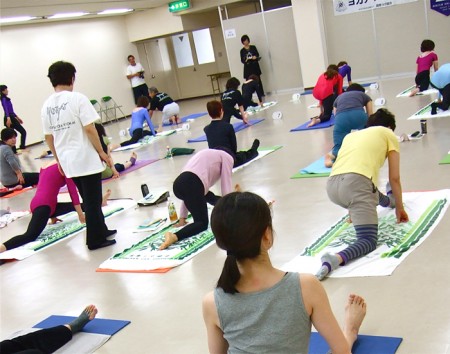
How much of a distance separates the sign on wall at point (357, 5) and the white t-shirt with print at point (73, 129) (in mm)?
8709

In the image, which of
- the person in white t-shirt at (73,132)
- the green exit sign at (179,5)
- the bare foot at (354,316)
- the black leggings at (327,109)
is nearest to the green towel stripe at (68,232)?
the person in white t-shirt at (73,132)

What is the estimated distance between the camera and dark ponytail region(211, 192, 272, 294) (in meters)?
1.45

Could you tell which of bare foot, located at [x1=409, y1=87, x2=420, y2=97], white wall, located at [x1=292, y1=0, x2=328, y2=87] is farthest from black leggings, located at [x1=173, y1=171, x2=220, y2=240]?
white wall, located at [x1=292, y1=0, x2=328, y2=87]

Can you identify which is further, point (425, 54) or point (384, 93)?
point (384, 93)

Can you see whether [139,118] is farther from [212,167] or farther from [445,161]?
[445,161]

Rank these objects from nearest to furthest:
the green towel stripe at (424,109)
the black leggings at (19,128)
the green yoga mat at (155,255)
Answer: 1. the green yoga mat at (155,255)
2. the green towel stripe at (424,109)
3. the black leggings at (19,128)

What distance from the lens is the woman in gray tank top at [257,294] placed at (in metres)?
1.46

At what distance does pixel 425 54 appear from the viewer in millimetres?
8398

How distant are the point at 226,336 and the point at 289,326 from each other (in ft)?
0.60

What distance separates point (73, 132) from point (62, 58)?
960 centimetres

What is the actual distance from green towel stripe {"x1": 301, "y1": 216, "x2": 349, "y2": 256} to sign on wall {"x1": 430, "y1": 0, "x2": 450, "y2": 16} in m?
8.47

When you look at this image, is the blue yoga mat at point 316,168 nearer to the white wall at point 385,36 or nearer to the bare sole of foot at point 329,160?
the bare sole of foot at point 329,160

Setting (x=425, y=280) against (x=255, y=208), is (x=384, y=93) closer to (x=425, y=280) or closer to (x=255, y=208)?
(x=425, y=280)

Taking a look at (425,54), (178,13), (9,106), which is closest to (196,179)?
(425,54)
